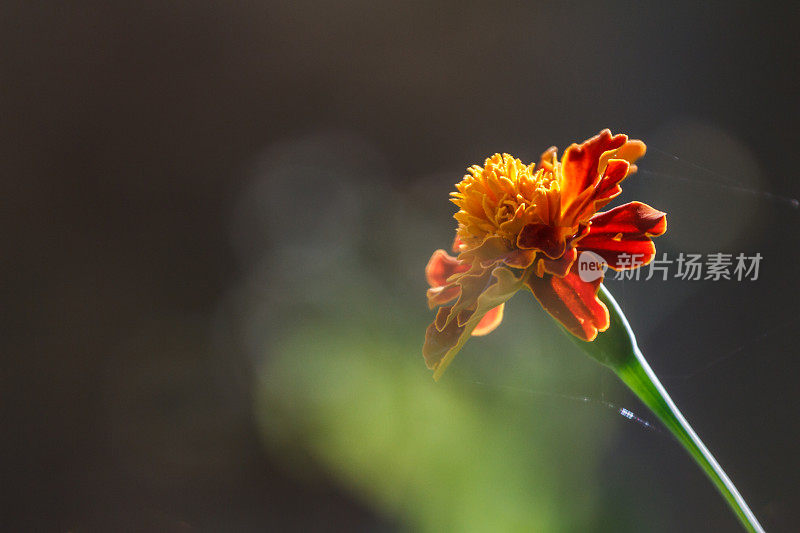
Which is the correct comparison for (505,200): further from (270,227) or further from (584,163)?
(270,227)

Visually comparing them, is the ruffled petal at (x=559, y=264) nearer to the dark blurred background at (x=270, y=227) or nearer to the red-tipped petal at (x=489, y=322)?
the red-tipped petal at (x=489, y=322)

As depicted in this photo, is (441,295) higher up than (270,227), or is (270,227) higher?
(270,227)

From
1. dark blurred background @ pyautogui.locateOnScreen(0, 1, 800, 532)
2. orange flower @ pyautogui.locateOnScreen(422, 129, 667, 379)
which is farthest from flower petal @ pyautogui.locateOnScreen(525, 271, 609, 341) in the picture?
dark blurred background @ pyautogui.locateOnScreen(0, 1, 800, 532)

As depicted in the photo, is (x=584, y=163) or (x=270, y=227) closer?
(x=584, y=163)

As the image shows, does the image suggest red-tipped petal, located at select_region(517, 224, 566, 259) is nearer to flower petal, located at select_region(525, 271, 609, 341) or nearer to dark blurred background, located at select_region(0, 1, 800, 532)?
flower petal, located at select_region(525, 271, 609, 341)

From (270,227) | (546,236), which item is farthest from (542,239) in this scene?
(270,227)

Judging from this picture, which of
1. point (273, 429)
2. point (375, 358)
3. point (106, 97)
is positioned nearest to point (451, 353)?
point (375, 358)
